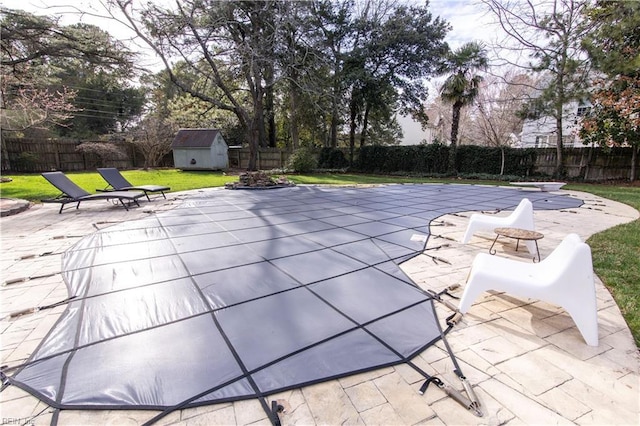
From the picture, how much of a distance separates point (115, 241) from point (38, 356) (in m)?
→ 2.51

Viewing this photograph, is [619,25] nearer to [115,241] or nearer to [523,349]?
[523,349]

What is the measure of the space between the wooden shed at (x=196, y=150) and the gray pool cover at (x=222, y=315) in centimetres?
1166

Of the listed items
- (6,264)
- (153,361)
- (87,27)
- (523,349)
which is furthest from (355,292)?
(87,27)

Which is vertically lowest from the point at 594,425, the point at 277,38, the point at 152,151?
the point at 594,425

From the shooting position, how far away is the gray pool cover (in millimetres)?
1653

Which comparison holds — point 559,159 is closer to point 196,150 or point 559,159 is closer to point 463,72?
point 463,72

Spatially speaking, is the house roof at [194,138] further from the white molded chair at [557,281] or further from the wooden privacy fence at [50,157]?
the white molded chair at [557,281]

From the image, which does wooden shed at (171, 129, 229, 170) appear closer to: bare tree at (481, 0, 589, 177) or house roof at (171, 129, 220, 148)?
house roof at (171, 129, 220, 148)

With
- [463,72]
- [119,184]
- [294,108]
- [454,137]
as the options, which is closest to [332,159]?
[294,108]

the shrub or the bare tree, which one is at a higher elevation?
the bare tree

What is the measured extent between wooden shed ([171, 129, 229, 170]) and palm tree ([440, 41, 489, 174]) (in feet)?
39.1

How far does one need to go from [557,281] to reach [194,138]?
16615mm

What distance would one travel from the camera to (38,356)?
184cm

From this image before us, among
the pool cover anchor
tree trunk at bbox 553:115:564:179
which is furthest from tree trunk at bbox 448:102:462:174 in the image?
the pool cover anchor
